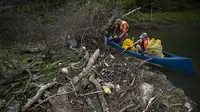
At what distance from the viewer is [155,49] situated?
10.5m

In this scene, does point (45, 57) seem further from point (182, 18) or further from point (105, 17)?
point (182, 18)

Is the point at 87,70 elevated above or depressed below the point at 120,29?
above

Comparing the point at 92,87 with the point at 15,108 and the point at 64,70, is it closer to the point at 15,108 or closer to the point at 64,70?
the point at 64,70

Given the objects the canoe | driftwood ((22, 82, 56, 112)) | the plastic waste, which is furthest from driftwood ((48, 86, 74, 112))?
the canoe

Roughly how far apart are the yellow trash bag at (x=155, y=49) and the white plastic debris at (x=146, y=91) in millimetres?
3058

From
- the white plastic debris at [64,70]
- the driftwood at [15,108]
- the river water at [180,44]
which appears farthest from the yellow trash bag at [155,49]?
the driftwood at [15,108]

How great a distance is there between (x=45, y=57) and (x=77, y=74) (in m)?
1.81

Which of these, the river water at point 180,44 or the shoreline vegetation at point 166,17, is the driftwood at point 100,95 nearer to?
the river water at point 180,44

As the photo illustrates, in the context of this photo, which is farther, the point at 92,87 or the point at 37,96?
the point at 92,87

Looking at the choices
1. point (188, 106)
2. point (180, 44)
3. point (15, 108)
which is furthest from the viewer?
point (180, 44)

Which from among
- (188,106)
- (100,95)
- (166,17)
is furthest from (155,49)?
(166,17)

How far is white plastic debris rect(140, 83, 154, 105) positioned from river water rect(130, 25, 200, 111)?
5.74 ft

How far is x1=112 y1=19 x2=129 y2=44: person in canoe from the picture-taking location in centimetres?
1153

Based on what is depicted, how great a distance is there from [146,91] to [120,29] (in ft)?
16.1
